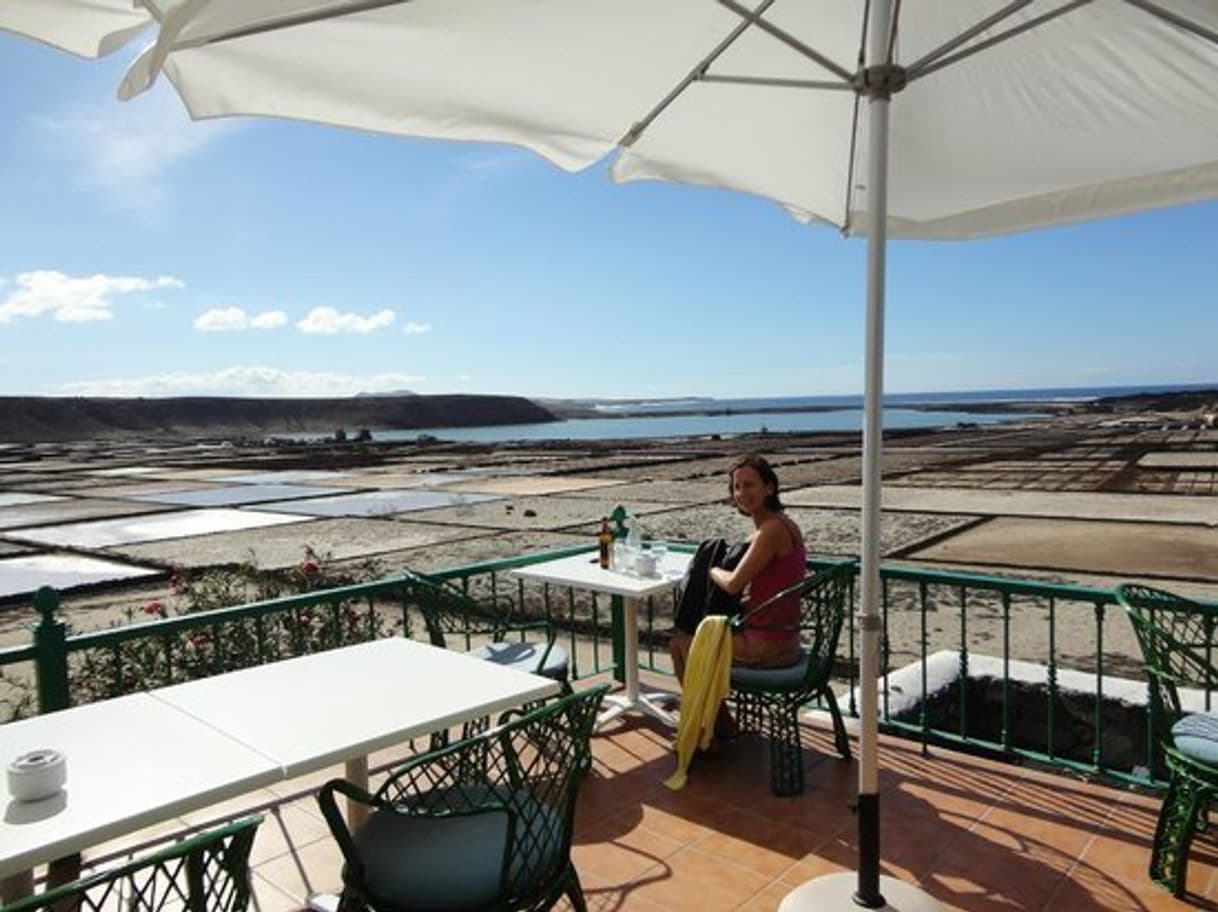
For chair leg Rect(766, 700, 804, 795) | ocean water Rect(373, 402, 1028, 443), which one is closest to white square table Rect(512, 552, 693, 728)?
chair leg Rect(766, 700, 804, 795)

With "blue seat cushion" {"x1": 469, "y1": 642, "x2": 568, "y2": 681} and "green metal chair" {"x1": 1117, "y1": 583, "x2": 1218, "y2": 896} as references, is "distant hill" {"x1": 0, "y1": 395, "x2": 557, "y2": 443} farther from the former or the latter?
"green metal chair" {"x1": 1117, "y1": 583, "x2": 1218, "y2": 896}

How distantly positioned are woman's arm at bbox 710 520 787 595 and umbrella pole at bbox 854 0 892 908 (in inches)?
49.1

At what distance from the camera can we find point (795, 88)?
2.98 meters

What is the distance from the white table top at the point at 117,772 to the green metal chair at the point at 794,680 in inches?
87.1

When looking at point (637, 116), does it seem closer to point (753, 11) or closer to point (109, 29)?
point (753, 11)

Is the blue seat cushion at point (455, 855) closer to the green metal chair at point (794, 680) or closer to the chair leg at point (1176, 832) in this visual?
the green metal chair at point (794, 680)

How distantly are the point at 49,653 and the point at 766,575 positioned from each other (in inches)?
115

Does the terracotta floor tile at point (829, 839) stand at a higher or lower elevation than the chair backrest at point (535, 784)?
lower

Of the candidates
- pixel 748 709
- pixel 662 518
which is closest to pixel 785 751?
pixel 748 709

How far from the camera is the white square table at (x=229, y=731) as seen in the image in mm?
1920

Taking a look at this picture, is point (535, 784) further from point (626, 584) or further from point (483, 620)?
point (626, 584)

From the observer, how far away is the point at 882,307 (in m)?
2.45

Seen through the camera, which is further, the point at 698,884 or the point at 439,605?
the point at 439,605

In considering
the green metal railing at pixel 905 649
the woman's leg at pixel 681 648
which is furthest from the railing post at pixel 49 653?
the woman's leg at pixel 681 648
